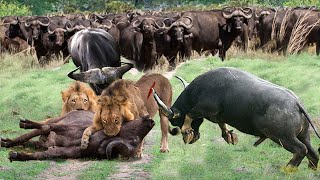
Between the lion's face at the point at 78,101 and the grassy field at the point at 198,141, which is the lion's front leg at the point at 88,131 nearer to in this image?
the grassy field at the point at 198,141

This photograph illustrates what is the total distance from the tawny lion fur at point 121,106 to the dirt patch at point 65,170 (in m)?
0.27

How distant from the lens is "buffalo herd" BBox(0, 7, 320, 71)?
24.1 metres

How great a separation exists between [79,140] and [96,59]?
4777 mm

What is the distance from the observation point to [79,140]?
9.80m

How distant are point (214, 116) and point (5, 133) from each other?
543 cm

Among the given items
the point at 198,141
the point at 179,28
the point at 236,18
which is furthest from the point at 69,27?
the point at 198,141

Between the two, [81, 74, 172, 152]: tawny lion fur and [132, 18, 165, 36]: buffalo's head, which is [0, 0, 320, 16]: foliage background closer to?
[132, 18, 165, 36]: buffalo's head

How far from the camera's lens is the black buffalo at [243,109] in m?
7.95

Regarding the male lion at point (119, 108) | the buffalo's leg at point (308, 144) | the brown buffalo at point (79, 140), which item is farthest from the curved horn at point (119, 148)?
the buffalo's leg at point (308, 144)

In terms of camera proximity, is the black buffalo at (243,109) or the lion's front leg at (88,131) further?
the lion's front leg at (88,131)

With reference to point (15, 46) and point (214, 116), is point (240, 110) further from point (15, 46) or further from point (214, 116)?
point (15, 46)

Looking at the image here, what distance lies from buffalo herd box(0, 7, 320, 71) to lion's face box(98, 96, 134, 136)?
12.7 meters

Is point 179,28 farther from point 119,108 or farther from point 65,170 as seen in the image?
point 65,170

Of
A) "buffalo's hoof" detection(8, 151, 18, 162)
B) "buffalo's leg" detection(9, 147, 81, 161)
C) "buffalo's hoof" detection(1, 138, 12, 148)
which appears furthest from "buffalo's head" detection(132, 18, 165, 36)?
"buffalo's hoof" detection(8, 151, 18, 162)
